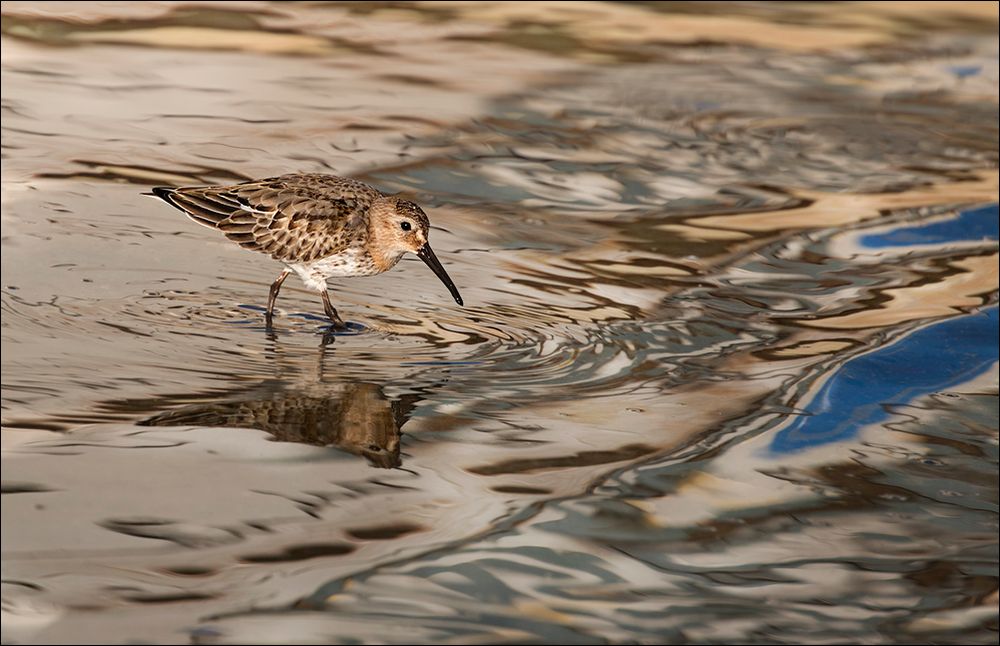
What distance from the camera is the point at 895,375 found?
8.48 metres

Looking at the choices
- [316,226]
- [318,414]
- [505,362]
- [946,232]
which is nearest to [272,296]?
[316,226]

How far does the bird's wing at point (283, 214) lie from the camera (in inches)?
344

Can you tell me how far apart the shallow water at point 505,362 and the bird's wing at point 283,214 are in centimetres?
39

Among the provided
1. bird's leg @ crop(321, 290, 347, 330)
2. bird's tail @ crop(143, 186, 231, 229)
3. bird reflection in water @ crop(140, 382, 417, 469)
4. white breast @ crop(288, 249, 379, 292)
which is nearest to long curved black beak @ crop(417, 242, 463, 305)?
white breast @ crop(288, 249, 379, 292)

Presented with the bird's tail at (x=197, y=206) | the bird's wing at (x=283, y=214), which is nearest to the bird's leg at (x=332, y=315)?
the bird's wing at (x=283, y=214)

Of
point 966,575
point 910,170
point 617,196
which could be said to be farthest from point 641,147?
point 966,575

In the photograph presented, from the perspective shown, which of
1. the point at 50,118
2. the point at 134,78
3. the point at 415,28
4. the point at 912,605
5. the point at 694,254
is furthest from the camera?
the point at 415,28

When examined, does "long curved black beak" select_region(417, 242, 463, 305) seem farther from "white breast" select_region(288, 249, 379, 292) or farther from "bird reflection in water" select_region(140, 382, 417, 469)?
"bird reflection in water" select_region(140, 382, 417, 469)

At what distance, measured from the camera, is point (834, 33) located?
17531 millimetres

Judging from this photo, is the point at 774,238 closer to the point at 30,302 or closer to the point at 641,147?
the point at 641,147

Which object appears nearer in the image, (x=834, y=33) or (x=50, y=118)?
(x=50, y=118)

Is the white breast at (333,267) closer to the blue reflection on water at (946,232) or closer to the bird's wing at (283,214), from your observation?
the bird's wing at (283,214)

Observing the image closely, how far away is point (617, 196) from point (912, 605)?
5863 millimetres

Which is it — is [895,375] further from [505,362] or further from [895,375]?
[505,362]
